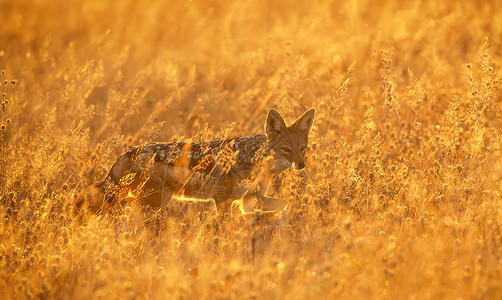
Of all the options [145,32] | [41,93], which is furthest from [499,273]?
[145,32]

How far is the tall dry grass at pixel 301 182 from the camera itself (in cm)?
493

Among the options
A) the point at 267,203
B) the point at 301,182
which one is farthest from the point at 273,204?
the point at 301,182

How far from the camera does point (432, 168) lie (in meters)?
7.29

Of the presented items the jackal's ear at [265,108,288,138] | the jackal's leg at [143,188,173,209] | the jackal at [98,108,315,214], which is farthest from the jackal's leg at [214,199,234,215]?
the jackal's ear at [265,108,288,138]

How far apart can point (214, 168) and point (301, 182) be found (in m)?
1.19

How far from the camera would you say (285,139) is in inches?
293

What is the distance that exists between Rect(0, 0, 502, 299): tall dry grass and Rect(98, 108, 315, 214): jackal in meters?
0.29

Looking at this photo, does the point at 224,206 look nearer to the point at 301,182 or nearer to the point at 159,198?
the point at 159,198

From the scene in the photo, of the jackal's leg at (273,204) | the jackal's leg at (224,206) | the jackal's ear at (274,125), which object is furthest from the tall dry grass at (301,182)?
the jackal's ear at (274,125)

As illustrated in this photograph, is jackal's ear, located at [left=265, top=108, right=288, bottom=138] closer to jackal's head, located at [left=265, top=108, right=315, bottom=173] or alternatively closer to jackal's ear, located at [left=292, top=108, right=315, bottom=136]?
jackal's head, located at [left=265, top=108, right=315, bottom=173]

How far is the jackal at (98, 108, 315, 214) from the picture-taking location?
7138 millimetres

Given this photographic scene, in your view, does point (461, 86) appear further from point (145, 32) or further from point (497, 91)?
point (145, 32)

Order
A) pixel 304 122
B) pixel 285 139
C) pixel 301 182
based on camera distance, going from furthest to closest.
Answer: pixel 301 182
pixel 304 122
pixel 285 139

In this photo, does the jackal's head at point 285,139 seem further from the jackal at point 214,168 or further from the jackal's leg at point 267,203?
the jackal's leg at point 267,203
